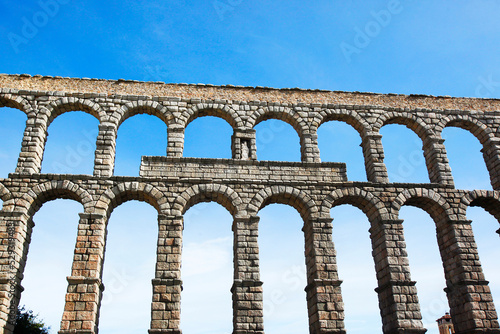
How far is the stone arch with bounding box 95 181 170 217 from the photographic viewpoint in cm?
1345

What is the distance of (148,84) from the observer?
52.2ft

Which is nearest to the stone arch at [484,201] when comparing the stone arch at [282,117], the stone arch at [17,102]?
the stone arch at [282,117]

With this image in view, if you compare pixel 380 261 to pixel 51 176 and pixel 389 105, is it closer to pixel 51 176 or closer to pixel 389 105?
pixel 389 105

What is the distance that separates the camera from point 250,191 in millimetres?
14125

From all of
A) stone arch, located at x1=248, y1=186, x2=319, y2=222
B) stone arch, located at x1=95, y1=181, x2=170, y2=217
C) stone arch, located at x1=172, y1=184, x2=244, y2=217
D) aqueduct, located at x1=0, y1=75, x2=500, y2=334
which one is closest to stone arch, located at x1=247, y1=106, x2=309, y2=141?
aqueduct, located at x1=0, y1=75, x2=500, y2=334

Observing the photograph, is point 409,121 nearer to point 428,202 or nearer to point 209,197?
point 428,202

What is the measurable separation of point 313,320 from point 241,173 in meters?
4.95

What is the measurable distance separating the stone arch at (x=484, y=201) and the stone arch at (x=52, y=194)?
469 inches

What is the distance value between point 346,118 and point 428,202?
160 inches

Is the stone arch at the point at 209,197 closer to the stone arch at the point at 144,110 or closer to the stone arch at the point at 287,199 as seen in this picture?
the stone arch at the point at 287,199

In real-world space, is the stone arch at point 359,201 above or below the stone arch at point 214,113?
below

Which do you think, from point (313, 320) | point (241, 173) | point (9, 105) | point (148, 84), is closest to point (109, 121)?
point (148, 84)

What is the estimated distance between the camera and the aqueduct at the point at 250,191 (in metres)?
12.4

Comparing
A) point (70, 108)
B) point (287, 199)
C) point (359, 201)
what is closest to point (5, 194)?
point (70, 108)
